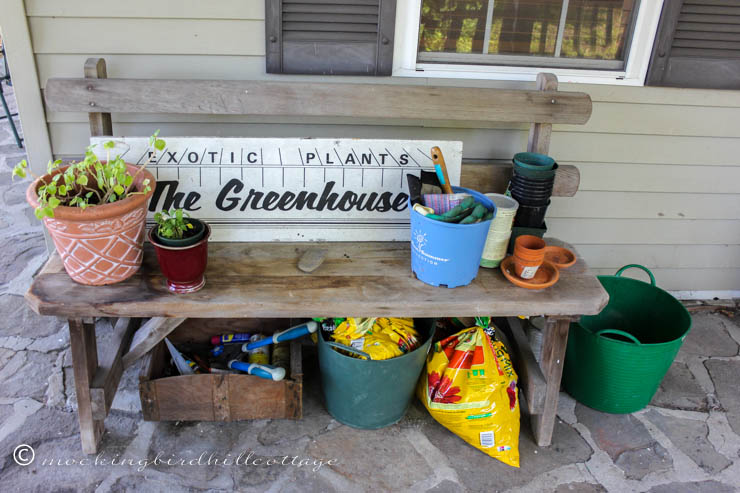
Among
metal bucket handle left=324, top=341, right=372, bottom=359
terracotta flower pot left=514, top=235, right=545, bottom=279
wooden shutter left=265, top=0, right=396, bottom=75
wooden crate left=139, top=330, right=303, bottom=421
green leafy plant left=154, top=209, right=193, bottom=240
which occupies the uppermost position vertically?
wooden shutter left=265, top=0, right=396, bottom=75

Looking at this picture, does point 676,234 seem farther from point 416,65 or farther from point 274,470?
point 274,470

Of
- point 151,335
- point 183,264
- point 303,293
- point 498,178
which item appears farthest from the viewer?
point 498,178

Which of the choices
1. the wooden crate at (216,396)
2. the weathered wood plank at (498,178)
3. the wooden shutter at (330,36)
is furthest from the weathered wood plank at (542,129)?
the wooden crate at (216,396)

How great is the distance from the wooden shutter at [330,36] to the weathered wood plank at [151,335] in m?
1.02

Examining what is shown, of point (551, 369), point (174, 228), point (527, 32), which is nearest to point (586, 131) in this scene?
point (527, 32)

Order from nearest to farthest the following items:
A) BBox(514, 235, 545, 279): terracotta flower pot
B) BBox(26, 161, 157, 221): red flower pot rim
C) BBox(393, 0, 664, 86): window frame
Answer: BBox(26, 161, 157, 221): red flower pot rim
BBox(514, 235, 545, 279): terracotta flower pot
BBox(393, 0, 664, 86): window frame

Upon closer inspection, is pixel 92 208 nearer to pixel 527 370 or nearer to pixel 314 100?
pixel 314 100

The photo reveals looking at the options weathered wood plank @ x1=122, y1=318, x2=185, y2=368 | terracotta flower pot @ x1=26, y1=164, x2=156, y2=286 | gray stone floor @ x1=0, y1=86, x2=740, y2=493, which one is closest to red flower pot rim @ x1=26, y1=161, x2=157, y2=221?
terracotta flower pot @ x1=26, y1=164, x2=156, y2=286

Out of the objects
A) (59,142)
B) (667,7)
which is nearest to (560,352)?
(667,7)

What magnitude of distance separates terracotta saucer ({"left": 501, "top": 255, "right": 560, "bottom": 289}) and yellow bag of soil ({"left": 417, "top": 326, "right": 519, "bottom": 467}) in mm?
335

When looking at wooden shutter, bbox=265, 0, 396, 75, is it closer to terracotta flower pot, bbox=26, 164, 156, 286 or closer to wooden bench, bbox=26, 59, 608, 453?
wooden bench, bbox=26, 59, 608, 453

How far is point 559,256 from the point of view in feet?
7.26

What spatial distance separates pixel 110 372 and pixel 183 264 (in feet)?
1.94

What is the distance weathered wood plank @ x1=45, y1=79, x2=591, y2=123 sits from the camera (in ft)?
7.06
